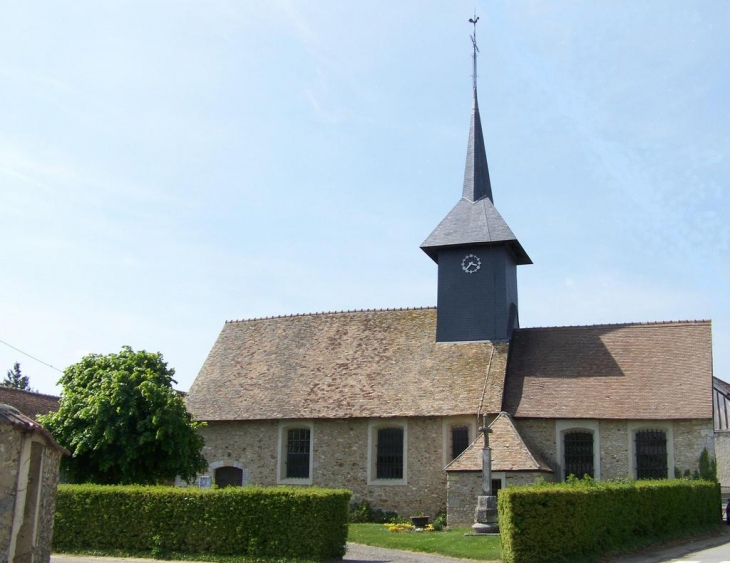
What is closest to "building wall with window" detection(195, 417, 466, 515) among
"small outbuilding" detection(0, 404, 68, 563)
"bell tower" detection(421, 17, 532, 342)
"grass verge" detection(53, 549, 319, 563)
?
"bell tower" detection(421, 17, 532, 342)

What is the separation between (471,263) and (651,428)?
8.45m

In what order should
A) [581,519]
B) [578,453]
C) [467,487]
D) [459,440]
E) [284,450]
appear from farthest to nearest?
[284,450] < [459,440] < [578,453] < [467,487] < [581,519]

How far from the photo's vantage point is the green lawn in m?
16.0

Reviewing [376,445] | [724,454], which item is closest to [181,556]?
[376,445]

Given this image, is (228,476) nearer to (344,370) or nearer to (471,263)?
(344,370)

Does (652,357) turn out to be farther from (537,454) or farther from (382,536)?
(382,536)

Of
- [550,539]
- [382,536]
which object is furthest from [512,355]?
[550,539]

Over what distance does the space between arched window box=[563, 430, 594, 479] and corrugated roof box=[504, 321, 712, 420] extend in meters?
0.84

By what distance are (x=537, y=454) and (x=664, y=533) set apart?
18.6 ft

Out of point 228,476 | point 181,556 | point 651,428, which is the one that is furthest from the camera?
point 228,476

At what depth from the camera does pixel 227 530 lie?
1591cm

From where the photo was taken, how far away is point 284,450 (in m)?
26.3

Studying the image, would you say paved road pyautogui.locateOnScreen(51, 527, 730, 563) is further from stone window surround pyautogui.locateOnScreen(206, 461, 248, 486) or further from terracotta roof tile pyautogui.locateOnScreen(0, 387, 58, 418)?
terracotta roof tile pyautogui.locateOnScreen(0, 387, 58, 418)

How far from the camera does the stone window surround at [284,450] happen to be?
2566 centimetres
